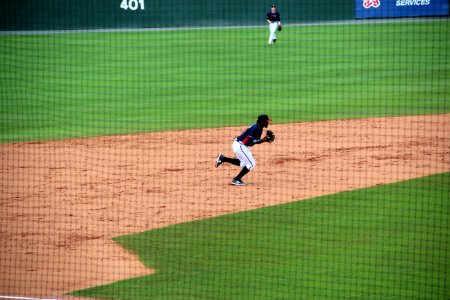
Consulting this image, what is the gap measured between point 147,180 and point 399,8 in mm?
23907

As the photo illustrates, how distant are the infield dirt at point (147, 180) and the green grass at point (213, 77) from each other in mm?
1742

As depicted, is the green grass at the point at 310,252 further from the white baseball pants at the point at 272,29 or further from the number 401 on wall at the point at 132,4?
the number 401 on wall at the point at 132,4

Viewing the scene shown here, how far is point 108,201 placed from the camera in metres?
14.0

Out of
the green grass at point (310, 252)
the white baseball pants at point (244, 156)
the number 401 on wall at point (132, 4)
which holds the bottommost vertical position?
the green grass at point (310, 252)

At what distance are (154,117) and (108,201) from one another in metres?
7.94

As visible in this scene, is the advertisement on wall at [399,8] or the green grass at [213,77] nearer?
the green grass at [213,77]

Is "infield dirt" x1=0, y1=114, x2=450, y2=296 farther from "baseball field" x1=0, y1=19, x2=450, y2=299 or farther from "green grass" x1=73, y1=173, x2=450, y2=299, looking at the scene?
"green grass" x1=73, y1=173, x2=450, y2=299

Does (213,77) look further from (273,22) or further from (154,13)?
(154,13)

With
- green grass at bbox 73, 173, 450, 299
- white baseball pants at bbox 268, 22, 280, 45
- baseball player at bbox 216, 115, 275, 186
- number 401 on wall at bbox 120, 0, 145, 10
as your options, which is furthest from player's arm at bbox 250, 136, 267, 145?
number 401 on wall at bbox 120, 0, 145, 10

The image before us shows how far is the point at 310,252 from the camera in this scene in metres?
11.1

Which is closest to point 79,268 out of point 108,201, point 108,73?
point 108,201

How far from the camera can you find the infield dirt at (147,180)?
37.3 feet

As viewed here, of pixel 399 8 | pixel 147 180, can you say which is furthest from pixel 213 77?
pixel 399 8

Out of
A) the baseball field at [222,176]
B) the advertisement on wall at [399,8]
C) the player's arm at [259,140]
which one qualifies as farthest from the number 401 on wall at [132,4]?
the player's arm at [259,140]
